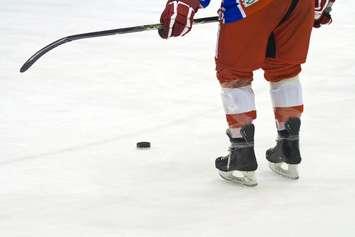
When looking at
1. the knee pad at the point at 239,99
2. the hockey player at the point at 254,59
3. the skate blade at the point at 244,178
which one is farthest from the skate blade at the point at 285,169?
the knee pad at the point at 239,99

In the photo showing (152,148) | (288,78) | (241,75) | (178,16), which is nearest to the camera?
(178,16)

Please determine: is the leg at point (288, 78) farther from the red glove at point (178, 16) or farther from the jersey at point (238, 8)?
the red glove at point (178, 16)

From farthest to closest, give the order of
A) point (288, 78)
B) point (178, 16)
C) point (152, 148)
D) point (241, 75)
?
point (152, 148) → point (288, 78) → point (241, 75) → point (178, 16)

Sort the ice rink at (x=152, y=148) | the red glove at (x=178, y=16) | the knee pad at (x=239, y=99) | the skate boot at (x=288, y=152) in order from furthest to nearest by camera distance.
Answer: the skate boot at (x=288, y=152) → the knee pad at (x=239, y=99) → the red glove at (x=178, y=16) → the ice rink at (x=152, y=148)

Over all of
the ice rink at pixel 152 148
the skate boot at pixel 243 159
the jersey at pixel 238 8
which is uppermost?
the jersey at pixel 238 8

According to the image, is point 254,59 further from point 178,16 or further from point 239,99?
point 178,16

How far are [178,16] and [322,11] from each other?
22.2 inches

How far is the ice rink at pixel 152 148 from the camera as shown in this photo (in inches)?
87.1

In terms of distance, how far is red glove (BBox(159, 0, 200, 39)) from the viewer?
2.32 metres

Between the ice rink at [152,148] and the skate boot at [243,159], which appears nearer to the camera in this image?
the ice rink at [152,148]

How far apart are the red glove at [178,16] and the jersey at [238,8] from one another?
6 centimetres

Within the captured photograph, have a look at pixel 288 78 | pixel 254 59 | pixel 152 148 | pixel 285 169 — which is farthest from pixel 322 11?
pixel 152 148

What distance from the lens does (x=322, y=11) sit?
2.62 metres

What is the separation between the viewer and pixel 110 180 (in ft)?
8.46
